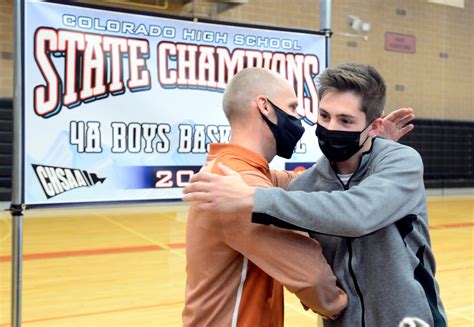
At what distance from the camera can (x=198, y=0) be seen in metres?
9.66

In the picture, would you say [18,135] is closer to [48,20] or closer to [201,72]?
[48,20]

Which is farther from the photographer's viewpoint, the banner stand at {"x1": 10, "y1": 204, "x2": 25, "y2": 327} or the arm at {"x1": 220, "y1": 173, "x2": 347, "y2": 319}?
the banner stand at {"x1": 10, "y1": 204, "x2": 25, "y2": 327}

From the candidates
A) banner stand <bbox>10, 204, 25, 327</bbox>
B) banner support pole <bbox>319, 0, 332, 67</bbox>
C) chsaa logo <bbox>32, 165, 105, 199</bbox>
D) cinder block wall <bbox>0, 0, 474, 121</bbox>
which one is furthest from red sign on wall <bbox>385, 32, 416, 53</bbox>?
banner stand <bbox>10, 204, 25, 327</bbox>

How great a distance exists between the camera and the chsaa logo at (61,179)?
7.42ft

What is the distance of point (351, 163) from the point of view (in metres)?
1.68

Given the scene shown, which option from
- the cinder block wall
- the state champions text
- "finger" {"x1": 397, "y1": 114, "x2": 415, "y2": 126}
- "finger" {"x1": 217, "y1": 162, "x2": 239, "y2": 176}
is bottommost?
"finger" {"x1": 217, "y1": 162, "x2": 239, "y2": 176}

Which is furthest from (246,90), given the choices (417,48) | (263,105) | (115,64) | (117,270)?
(417,48)

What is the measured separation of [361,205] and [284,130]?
1.47 feet

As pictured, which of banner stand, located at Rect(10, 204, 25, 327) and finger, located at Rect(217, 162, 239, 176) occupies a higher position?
finger, located at Rect(217, 162, 239, 176)

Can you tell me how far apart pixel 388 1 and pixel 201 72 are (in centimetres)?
1048

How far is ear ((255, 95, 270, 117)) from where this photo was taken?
1.70 meters

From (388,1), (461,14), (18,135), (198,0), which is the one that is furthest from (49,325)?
(461,14)

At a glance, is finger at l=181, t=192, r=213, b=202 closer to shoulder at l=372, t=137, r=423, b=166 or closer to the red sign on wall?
shoulder at l=372, t=137, r=423, b=166

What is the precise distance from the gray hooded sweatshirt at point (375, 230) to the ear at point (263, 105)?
0.31m
